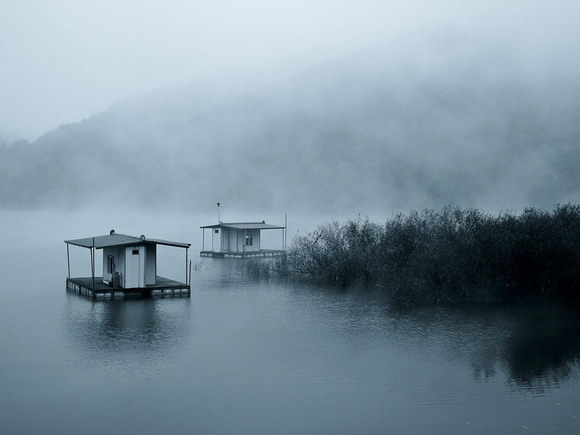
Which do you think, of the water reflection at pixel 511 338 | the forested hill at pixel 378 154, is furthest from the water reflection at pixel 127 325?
the forested hill at pixel 378 154

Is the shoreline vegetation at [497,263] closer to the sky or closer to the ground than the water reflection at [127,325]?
closer to the sky

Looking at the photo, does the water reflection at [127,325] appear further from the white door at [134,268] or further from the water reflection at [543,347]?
the water reflection at [543,347]

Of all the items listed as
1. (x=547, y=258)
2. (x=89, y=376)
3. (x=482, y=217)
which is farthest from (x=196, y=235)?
(x=89, y=376)

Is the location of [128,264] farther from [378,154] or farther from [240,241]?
[378,154]

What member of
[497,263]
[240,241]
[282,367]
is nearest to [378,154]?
[240,241]

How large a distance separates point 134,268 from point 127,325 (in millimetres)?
7188

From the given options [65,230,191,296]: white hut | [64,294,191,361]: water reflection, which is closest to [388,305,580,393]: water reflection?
[64,294,191,361]: water reflection

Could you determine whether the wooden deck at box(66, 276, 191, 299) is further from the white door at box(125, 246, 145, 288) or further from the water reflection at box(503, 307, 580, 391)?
the water reflection at box(503, 307, 580, 391)

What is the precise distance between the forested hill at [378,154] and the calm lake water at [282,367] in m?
134

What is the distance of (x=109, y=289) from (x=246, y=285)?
8.92 metres

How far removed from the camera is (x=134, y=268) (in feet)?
112

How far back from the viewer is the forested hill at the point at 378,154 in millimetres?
165750

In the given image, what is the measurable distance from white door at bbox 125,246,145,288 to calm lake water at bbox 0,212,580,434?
4.32ft

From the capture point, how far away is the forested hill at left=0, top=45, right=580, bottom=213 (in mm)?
165750
